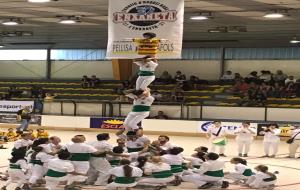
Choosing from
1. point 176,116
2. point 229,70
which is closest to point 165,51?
point 176,116

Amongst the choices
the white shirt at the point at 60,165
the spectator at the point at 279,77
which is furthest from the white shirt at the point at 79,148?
the spectator at the point at 279,77

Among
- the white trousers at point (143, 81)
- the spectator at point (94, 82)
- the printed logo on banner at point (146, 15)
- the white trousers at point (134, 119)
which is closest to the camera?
the white trousers at point (143, 81)

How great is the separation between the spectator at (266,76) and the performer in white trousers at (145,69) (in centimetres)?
2122

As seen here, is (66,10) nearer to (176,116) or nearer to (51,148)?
(176,116)

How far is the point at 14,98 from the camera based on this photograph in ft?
119

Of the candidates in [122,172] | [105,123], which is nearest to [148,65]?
[122,172]

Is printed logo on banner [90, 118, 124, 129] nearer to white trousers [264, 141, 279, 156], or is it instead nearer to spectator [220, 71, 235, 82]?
spectator [220, 71, 235, 82]

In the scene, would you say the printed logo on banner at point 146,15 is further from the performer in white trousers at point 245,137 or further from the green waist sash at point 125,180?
the performer in white trousers at point 245,137

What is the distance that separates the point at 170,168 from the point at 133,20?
4.73 meters

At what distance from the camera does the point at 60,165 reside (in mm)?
12508

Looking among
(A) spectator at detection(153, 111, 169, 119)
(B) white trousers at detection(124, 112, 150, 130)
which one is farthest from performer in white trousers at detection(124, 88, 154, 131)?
(A) spectator at detection(153, 111, 169, 119)

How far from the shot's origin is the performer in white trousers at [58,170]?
12.5m

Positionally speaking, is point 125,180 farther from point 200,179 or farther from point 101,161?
point 200,179

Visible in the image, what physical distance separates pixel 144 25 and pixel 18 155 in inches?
211
